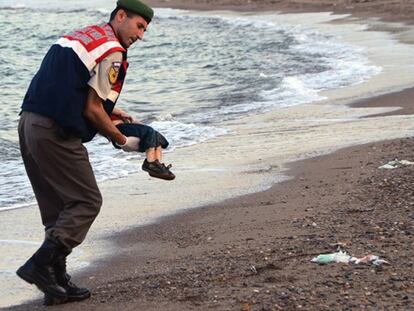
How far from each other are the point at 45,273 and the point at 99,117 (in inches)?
37.1

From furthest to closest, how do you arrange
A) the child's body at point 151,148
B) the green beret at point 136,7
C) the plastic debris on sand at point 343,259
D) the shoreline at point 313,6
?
the shoreline at point 313,6 < the plastic debris on sand at point 343,259 < the child's body at point 151,148 < the green beret at point 136,7

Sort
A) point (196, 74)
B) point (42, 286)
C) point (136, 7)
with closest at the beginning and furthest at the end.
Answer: point (136, 7) < point (42, 286) < point (196, 74)

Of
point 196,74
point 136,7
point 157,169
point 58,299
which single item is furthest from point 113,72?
point 196,74

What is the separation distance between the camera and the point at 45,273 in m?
5.77

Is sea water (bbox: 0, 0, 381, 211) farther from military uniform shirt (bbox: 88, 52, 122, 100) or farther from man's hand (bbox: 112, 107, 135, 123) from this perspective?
military uniform shirt (bbox: 88, 52, 122, 100)

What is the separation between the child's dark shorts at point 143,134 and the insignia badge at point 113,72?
1.25 feet

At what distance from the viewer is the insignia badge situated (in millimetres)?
5402

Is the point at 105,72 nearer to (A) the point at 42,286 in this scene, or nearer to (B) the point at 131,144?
(B) the point at 131,144

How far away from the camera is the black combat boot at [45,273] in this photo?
5.73 metres

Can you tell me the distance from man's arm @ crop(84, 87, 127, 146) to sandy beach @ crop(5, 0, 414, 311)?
87 centimetres

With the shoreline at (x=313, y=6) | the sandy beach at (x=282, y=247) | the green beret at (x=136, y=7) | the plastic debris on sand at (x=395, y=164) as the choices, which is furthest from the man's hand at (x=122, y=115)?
the shoreline at (x=313, y=6)

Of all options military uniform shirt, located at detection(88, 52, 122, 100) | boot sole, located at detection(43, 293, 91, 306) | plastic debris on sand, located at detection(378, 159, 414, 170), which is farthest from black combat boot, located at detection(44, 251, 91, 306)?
plastic debris on sand, located at detection(378, 159, 414, 170)

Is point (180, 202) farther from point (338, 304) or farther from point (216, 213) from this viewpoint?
point (338, 304)

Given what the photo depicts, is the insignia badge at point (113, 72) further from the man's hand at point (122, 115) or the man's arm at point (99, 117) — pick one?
the man's hand at point (122, 115)
